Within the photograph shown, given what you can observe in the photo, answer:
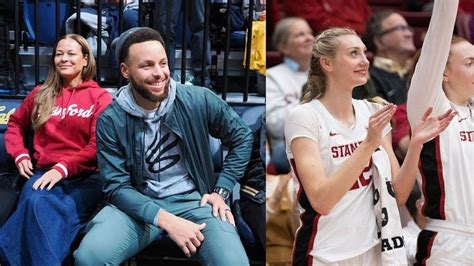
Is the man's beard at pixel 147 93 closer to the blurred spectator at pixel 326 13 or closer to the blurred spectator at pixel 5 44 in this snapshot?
the blurred spectator at pixel 326 13

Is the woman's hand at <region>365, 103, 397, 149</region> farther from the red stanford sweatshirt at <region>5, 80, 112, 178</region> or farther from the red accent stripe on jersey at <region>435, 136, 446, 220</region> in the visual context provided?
the red stanford sweatshirt at <region>5, 80, 112, 178</region>

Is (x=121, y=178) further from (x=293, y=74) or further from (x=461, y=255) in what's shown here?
(x=461, y=255)

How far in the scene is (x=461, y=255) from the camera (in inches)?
101

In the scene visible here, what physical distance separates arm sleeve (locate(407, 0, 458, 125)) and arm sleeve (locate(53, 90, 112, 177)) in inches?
44.0

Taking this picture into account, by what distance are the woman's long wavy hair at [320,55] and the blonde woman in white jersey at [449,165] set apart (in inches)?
10.7

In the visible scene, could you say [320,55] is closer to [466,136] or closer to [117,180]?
[466,136]

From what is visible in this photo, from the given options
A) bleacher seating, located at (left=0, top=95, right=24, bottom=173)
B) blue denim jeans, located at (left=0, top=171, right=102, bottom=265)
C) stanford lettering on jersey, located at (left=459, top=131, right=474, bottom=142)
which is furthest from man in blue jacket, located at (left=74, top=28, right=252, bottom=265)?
stanford lettering on jersey, located at (left=459, top=131, right=474, bottom=142)

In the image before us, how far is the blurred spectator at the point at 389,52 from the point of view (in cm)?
282

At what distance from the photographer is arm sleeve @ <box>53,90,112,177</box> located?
286 cm

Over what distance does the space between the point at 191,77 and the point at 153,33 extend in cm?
41

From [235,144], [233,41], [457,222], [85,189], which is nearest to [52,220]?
[85,189]

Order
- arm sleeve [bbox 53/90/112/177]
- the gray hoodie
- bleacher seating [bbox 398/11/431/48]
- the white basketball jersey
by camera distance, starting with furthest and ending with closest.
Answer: bleacher seating [bbox 398/11/431/48]
arm sleeve [bbox 53/90/112/177]
the gray hoodie
the white basketball jersey

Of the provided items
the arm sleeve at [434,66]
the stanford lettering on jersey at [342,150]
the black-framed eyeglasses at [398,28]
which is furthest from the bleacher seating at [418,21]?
the stanford lettering on jersey at [342,150]

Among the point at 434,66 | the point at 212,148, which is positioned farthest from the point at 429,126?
the point at 212,148
